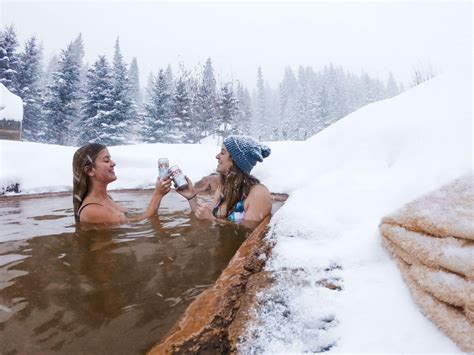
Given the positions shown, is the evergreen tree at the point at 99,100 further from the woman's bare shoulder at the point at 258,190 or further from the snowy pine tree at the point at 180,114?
the woman's bare shoulder at the point at 258,190

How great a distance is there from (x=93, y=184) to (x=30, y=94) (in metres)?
32.1

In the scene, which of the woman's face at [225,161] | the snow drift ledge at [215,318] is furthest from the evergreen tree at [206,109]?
the snow drift ledge at [215,318]

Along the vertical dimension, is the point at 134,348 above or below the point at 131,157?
below

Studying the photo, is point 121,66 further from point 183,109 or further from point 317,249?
point 317,249

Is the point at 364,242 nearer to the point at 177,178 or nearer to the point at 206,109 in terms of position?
the point at 177,178

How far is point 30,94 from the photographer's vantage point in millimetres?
28312

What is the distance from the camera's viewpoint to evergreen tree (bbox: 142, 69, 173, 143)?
97.0 ft

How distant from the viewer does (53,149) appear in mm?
9211

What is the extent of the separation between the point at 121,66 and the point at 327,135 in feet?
90.4

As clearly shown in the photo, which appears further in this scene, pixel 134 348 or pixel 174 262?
pixel 174 262

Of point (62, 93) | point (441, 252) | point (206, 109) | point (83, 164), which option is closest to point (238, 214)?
point (83, 164)

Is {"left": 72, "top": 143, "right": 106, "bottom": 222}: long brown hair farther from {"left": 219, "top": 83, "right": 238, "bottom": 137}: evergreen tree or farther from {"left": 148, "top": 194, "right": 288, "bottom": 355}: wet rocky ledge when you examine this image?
{"left": 219, "top": 83, "right": 238, "bottom": 137}: evergreen tree

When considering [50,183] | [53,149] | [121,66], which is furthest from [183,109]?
[50,183]

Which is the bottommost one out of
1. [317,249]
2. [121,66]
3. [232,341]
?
[232,341]
